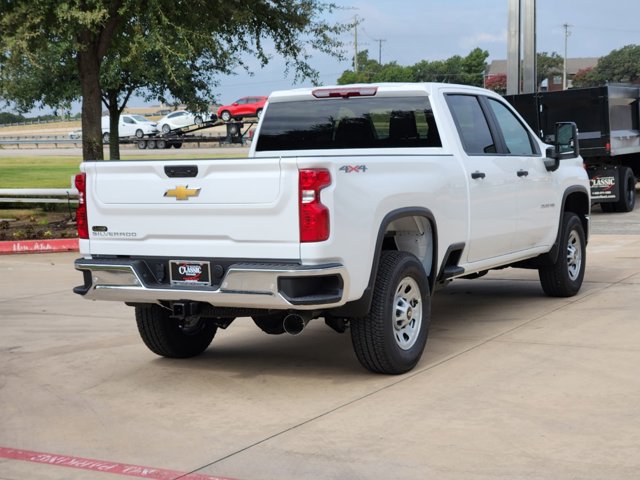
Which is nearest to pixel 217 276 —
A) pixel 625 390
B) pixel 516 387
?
pixel 516 387

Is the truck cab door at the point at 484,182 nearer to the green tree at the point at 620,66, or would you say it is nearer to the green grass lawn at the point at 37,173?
the green grass lawn at the point at 37,173

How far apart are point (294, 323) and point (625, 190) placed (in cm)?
1458

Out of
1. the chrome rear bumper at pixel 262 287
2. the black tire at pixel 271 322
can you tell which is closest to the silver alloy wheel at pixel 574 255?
the black tire at pixel 271 322

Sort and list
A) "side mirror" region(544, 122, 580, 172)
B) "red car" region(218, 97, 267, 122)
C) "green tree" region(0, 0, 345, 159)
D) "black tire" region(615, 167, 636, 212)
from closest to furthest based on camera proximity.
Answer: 1. "side mirror" region(544, 122, 580, 172)
2. "green tree" region(0, 0, 345, 159)
3. "black tire" region(615, 167, 636, 212)
4. "red car" region(218, 97, 267, 122)

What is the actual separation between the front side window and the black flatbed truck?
9.65m

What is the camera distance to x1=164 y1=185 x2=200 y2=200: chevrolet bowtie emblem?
6.63 metres

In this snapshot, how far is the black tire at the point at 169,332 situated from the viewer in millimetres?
7727

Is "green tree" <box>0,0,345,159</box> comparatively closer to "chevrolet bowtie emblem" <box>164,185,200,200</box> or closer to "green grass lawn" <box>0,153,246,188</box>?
"green grass lawn" <box>0,153,246,188</box>

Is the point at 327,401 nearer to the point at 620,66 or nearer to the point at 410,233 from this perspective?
the point at 410,233

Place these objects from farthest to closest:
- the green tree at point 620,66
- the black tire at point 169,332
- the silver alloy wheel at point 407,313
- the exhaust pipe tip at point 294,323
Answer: the green tree at point 620,66 < the black tire at point 169,332 < the silver alloy wheel at point 407,313 < the exhaust pipe tip at point 294,323

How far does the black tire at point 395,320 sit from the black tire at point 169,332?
5.28 ft

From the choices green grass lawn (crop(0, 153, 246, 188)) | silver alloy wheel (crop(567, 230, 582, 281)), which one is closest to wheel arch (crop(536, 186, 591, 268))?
silver alloy wheel (crop(567, 230, 582, 281))

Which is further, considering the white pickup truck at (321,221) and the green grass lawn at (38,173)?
the green grass lawn at (38,173)

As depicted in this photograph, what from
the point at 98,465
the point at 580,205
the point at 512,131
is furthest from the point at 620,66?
the point at 98,465
